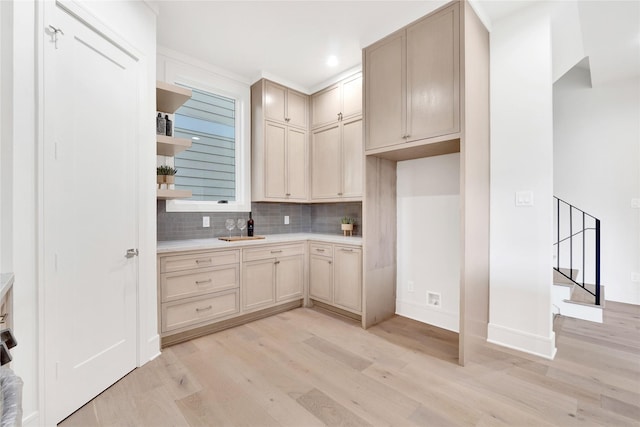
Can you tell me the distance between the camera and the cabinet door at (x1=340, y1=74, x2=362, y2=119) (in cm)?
329

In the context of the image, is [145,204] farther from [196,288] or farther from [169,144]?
[196,288]

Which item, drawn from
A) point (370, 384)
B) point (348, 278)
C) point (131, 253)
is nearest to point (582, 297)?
point (348, 278)

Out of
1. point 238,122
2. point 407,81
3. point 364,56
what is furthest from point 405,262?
point 238,122

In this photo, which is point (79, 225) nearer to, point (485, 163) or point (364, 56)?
point (364, 56)

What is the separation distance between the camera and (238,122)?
11.9 ft

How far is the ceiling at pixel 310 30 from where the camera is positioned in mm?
2357

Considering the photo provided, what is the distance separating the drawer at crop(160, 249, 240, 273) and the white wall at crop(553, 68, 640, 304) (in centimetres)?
464

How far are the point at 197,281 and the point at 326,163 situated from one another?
2.00 m

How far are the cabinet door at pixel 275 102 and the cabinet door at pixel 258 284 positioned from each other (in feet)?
5.67

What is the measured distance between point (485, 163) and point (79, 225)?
9.86 feet

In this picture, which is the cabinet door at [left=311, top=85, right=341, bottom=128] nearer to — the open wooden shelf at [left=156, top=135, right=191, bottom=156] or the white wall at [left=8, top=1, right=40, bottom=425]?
the open wooden shelf at [left=156, top=135, right=191, bottom=156]

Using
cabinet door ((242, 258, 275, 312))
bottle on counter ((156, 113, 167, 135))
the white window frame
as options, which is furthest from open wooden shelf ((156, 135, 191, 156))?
cabinet door ((242, 258, 275, 312))

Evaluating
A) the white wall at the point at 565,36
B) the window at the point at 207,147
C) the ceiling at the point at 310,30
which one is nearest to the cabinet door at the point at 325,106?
the ceiling at the point at 310,30

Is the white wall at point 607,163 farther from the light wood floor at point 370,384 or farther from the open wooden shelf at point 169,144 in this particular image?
the open wooden shelf at point 169,144
